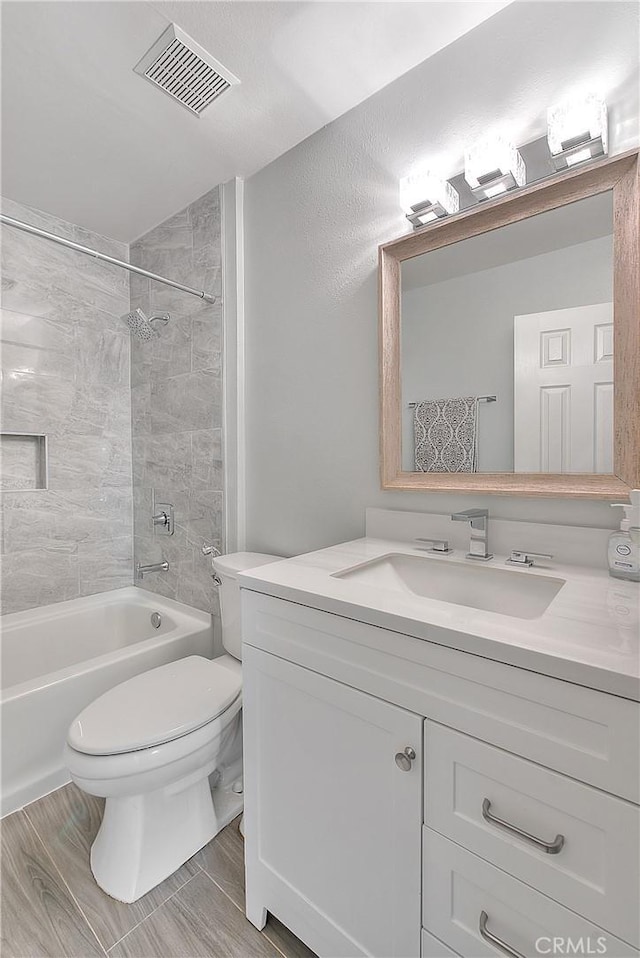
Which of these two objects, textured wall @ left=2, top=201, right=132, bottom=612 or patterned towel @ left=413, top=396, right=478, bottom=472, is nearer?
patterned towel @ left=413, top=396, right=478, bottom=472

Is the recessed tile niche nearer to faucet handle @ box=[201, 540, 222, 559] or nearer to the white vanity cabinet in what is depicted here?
faucet handle @ box=[201, 540, 222, 559]

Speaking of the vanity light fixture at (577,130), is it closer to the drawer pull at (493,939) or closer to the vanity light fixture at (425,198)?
the vanity light fixture at (425,198)

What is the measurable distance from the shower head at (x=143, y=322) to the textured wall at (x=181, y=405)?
0.05 metres

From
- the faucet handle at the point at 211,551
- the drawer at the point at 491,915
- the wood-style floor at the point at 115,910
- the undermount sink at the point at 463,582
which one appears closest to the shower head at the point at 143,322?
the faucet handle at the point at 211,551

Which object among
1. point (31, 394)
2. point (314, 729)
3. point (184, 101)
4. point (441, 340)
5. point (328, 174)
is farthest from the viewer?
point (31, 394)

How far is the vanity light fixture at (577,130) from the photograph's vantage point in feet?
3.36

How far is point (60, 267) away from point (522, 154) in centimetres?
205

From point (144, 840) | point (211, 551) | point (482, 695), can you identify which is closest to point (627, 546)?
point (482, 695)

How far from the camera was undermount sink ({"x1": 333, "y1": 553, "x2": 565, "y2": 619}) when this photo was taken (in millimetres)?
1031

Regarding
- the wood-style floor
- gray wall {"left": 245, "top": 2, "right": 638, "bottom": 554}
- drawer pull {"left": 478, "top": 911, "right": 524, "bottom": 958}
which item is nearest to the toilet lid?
the wood-style floor

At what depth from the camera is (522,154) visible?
3.83 ft

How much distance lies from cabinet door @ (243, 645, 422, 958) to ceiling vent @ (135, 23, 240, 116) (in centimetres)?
164

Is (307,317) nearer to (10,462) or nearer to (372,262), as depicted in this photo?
(372,262)

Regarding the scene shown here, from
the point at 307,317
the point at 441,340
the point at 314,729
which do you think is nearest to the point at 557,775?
the point at 314,729
